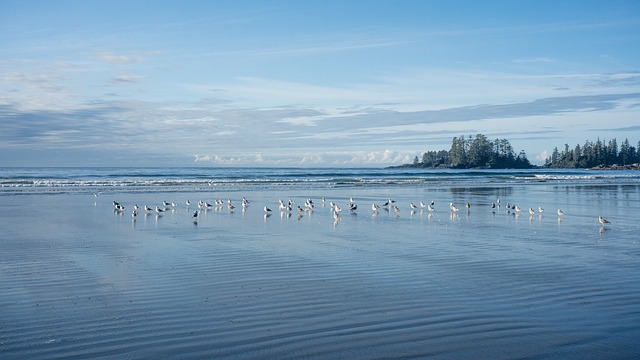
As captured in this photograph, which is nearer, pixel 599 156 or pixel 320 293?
pixel 320 293

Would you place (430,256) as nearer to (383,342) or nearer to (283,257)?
(283,257)

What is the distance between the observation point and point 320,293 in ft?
28.8

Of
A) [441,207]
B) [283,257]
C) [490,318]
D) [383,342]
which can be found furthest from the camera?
[441,207]

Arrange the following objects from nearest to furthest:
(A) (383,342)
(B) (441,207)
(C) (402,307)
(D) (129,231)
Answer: (A) (383,342), (C) (402,307), (D) (129,231), (B) (441,207)

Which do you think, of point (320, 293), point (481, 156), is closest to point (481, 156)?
point (481, 156)

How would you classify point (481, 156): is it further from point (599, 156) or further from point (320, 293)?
point (320, 293)

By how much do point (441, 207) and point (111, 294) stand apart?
63.1 ft

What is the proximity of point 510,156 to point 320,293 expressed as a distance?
118 m

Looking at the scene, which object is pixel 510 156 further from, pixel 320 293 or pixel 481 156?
pixel 320 293

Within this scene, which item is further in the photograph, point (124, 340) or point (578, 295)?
point (578, 295)

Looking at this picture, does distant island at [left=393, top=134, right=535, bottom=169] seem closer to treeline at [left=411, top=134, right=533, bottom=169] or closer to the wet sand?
treeline at [left=411, top=134, right=533, bottom=169]

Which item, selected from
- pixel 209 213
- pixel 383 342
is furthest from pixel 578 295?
pixel 209 213

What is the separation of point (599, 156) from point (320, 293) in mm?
120793

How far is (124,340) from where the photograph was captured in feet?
21.4
